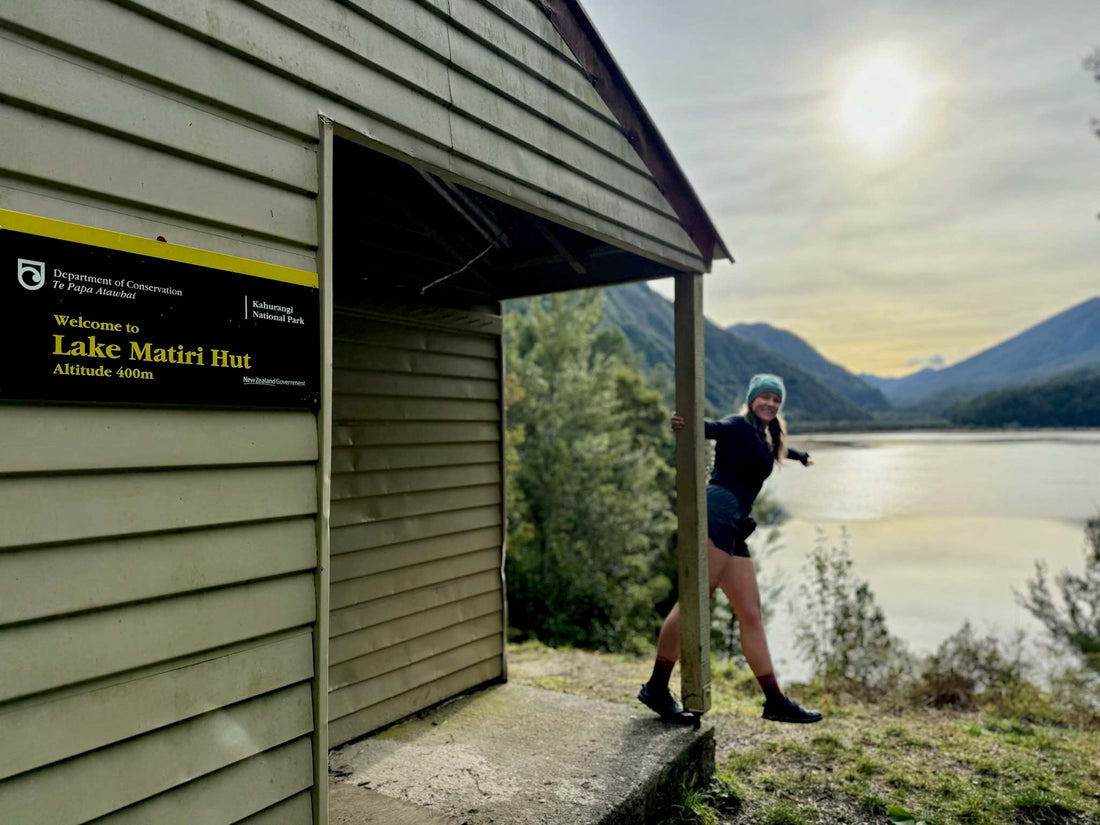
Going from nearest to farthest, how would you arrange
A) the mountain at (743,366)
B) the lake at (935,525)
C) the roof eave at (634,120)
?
1. the roof eave at (634,120)
2. the lake at (935,525)
3. the mountain at (743,366)

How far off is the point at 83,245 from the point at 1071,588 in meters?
15.5

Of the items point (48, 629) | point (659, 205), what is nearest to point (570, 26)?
point (659, 205)

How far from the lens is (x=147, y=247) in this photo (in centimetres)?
168

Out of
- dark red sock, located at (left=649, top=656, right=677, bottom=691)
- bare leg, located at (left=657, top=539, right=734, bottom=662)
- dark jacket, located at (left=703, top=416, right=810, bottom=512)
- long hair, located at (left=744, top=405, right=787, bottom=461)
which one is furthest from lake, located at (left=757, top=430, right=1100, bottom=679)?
dark red sock, located at (left=649, top=656, right=677, bottom=691)

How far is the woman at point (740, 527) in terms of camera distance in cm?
409

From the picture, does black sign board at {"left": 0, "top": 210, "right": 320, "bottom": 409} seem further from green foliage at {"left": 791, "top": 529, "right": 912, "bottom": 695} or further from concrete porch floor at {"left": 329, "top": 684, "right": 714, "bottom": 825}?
green foliage at {"left": 791, "top": 529, "right": 912, "bottom": 695}

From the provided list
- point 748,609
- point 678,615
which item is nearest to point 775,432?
point 748,609

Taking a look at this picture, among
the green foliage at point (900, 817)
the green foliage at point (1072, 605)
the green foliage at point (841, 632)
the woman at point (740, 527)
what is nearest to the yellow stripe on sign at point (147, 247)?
the woman at point (740, 527)

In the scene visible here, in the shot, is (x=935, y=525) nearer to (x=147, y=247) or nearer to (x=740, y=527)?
(x=740, y=527)

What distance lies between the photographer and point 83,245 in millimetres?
1564

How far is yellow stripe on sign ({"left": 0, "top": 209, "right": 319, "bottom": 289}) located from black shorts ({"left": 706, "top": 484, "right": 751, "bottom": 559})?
2.85 metres

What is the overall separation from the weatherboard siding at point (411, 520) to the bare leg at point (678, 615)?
52.8 inches

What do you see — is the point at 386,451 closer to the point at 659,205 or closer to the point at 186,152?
the point at 659,205

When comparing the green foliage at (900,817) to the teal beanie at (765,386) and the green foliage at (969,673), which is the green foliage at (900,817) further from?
the green foliage at (969,673)
